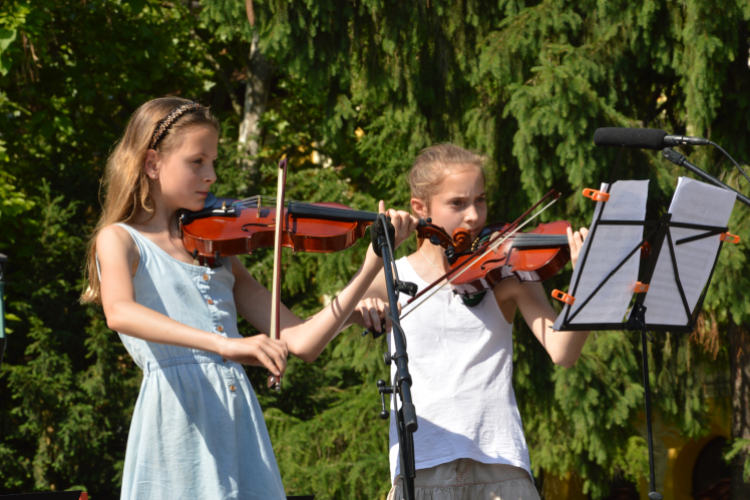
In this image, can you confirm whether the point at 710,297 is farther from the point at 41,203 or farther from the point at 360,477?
the point at 41,203

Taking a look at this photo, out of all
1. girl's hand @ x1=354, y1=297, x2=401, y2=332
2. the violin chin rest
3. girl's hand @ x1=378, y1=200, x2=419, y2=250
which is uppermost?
the violin chin rest

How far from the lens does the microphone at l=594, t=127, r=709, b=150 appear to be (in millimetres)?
2242

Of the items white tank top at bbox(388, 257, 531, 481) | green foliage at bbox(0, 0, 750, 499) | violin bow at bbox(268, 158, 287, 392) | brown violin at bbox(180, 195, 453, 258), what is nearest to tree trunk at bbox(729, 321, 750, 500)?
green foliage at bbox(0, 0, 750, 499)

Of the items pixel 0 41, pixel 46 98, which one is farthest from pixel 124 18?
pixel 0 41

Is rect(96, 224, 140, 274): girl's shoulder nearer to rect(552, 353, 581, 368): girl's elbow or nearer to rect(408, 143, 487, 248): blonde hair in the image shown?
rect(408, 143, 487, 248): blonde hair

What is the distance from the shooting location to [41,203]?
7.25 metres

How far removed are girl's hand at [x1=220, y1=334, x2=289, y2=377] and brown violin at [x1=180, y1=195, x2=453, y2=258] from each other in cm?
52

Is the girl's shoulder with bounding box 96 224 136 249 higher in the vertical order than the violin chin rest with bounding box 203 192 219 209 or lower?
lower

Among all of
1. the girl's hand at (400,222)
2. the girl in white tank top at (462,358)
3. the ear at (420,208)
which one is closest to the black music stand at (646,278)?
the girl in white tank top at (462,358)

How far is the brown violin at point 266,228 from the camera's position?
2061 mm

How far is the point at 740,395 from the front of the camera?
5.45 m

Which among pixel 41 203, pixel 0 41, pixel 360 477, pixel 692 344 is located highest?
pixel 0 41

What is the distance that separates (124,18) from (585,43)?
5541 mm

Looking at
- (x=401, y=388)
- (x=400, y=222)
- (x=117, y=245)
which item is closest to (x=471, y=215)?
(x=400, y=222)
